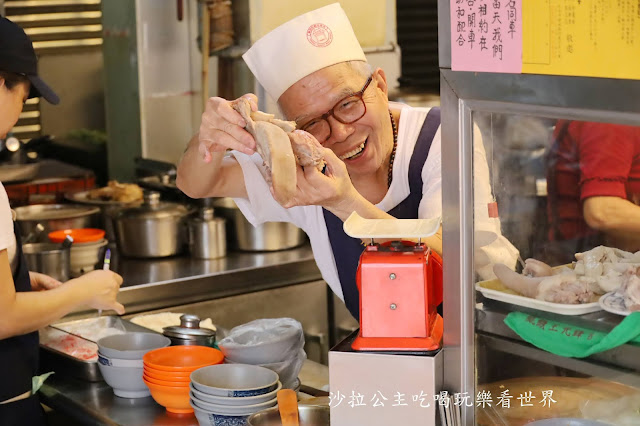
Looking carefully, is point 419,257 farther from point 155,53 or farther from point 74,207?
point 155,53

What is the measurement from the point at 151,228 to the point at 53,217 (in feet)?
1.44

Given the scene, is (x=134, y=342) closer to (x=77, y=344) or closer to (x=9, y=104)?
(x=77, y=344)

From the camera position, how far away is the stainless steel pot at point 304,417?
1925 millimetres

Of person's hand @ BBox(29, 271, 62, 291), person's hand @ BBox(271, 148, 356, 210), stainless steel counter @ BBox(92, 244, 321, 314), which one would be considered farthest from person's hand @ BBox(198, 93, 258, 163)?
stainless steel counter @ BBox(92, 244, 321, 314)

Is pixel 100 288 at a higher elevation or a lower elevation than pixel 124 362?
higher

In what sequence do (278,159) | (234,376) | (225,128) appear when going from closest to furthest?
(278,159) → (225,128) → (234,376)

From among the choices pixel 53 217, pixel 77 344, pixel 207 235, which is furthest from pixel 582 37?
pixel 53 217

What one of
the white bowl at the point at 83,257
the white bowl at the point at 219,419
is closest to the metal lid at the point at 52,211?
the white bowl at the point at 83,257

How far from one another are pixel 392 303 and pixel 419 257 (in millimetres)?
98

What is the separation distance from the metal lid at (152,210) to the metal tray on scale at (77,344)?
0.98 metres

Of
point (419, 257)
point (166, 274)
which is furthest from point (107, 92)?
point (419, 257)

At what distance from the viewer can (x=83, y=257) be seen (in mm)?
3863

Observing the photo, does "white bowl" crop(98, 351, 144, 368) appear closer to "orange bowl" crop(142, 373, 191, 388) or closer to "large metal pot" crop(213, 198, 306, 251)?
"orange bowl" crop(142, 373, 191, 388)

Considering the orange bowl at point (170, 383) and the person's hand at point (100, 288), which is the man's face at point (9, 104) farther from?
the orange bowl at point (170, 383)
